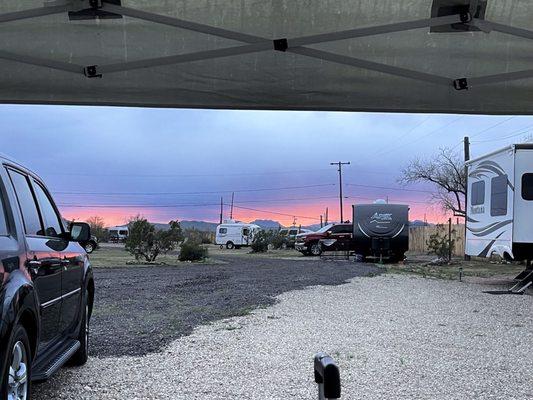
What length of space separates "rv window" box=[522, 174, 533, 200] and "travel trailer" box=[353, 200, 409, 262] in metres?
13.2

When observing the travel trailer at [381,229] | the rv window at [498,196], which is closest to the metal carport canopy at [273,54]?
the rv window at [498,196]

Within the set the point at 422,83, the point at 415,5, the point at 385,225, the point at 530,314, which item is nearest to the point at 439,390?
the point at 422,83

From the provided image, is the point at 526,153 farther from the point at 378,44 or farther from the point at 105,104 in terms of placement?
the point at 105,104

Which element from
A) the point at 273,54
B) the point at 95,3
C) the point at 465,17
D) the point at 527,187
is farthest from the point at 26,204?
the point at 527,187

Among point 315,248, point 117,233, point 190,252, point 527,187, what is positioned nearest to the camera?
point 527,187

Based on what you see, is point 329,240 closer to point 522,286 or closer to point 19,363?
point 522,286

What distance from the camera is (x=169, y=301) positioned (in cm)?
1134

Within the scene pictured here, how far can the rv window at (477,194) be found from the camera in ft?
50.4

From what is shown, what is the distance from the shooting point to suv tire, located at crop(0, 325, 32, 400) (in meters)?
3.16

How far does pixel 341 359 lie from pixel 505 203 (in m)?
8.93

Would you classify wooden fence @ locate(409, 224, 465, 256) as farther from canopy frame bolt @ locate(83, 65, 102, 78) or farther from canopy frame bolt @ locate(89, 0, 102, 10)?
canopy frame bolt @ locate(89, 0, 102, 10)

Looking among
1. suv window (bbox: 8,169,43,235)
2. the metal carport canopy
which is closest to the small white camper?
the metal carport canopy

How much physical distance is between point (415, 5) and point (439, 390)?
3.36 m

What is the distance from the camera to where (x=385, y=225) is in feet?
86.4
